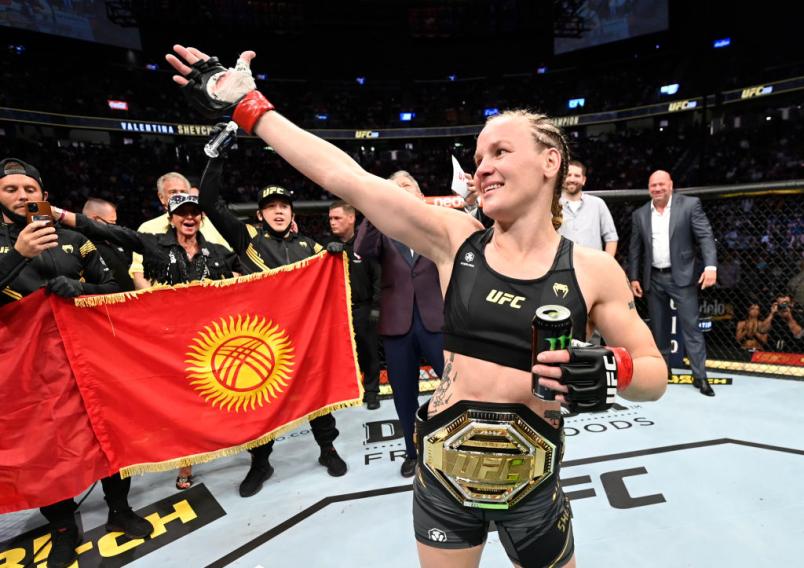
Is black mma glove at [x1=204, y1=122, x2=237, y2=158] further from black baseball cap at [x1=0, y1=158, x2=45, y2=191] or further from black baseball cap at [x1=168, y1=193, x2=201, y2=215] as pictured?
black baseball cap at [x1=0, y1=158, x2=45, y2=191]

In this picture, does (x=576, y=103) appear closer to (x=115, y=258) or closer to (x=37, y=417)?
(x=115, y=258)

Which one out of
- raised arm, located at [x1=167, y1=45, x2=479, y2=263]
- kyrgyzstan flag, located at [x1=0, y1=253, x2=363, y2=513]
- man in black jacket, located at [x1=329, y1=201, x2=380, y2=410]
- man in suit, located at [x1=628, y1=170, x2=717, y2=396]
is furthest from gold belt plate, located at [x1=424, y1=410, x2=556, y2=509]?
man in suit, located at [x1=628, y1=170, x2=717, y2=396]

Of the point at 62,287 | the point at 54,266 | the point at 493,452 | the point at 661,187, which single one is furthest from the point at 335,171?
the point at 661,187

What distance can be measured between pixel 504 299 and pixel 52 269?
2.61 m

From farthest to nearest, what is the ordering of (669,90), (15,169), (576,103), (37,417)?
(576,103) < (669,90) < (15,169) < (37,417)

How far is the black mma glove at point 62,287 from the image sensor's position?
2.29m

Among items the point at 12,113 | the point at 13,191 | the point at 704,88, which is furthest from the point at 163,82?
the point at 704,88

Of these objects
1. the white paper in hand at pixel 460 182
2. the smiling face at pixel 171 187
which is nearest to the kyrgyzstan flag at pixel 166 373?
the smiling face at pixel 171 187

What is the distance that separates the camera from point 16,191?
7.86ft

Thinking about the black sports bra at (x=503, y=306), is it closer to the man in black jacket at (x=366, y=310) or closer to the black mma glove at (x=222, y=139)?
the black mma glove at (x=222, y=139)

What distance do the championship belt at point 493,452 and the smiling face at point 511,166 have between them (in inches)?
20.5

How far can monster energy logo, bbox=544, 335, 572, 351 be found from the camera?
909 mm

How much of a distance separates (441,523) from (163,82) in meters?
25.5

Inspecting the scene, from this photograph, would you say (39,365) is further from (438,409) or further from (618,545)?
(618,545)
